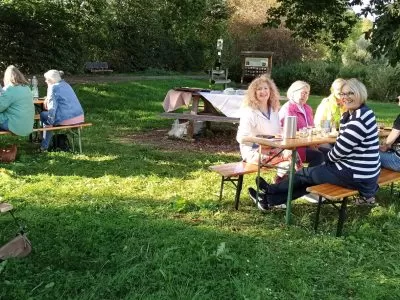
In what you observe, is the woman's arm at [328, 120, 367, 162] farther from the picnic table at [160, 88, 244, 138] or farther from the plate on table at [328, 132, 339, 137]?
the picnic table at [160, 88, 244, 138]

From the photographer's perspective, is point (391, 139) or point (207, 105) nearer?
point (391, 139)

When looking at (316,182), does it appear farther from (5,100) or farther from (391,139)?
(5,100)

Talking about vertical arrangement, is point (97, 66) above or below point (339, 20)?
below

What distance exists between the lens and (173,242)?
4.21 metres

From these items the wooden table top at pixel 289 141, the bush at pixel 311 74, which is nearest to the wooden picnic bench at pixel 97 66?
the bush at pixel 311 74

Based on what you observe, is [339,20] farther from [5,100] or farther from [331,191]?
[331,191]

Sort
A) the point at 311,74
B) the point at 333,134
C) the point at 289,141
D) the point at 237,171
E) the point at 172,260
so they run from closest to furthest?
the point at 172,260, the point at 289,141, the point at 237,171, the point at 333,134, the point at 311,74

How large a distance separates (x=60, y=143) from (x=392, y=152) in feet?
16.5

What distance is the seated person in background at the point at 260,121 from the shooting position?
539 cm

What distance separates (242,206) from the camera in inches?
213

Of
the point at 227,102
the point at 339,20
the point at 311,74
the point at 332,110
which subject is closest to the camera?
the point at 332,110

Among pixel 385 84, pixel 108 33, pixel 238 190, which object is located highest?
pixel 108 33

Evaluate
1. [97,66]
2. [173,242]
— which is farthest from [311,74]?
[173,242]

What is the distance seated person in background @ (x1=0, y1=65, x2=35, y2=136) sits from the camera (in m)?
6.88
